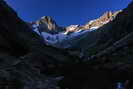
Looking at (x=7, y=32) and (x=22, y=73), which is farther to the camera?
(x=7, y=32)

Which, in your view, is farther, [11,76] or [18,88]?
[11,76]

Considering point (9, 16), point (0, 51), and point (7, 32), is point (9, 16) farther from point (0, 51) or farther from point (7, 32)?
point (0, 51)

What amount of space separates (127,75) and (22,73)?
46.5ft

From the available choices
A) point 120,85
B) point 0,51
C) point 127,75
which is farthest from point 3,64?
point 127,75

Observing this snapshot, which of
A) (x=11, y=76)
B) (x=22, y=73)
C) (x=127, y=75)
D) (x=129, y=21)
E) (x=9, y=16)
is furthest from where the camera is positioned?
(x=129, y=21)

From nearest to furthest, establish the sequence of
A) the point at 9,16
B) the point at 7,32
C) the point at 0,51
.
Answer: the point at 0,51 → the point at 7,32 → the point at 9,16

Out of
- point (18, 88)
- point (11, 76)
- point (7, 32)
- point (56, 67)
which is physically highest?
point (7, 32)

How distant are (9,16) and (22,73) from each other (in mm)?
21983

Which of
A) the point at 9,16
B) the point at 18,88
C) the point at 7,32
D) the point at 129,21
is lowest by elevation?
the point at 18,88

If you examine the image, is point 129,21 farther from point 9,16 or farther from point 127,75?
point 127,75

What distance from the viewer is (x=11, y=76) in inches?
998

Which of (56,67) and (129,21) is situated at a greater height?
(129,21)

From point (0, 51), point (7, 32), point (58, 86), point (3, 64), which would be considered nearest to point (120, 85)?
point (58, 86)

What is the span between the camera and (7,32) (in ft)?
131
